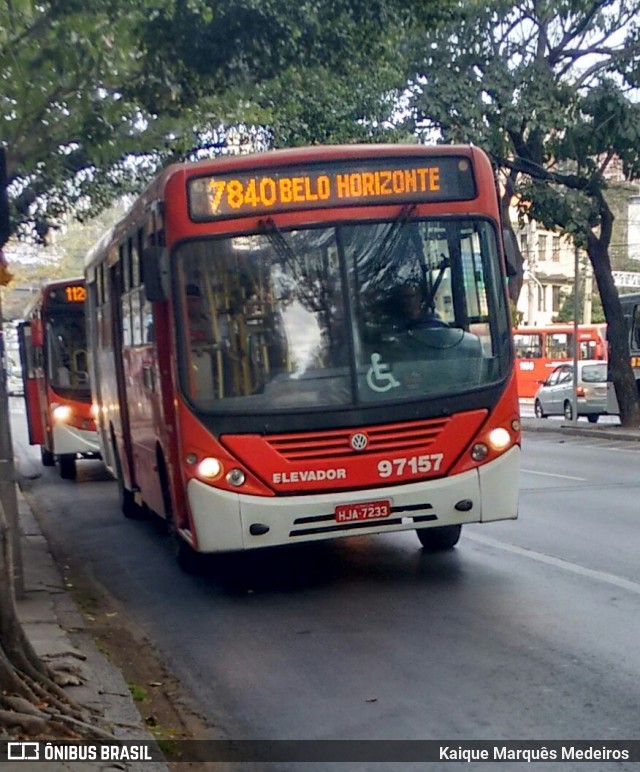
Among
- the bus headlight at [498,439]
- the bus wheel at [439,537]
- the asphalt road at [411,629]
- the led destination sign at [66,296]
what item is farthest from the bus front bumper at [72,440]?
the bus headlight at [498,439]

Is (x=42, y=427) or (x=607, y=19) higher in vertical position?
(x=607, y=19)

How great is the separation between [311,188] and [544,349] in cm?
4471

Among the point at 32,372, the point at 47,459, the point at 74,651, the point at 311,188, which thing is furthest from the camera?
the point at 47,459

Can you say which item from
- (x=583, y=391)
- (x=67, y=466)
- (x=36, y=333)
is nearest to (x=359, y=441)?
(x=67, y=466)

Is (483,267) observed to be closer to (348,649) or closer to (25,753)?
(348,649)

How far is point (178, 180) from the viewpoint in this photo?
365 inches

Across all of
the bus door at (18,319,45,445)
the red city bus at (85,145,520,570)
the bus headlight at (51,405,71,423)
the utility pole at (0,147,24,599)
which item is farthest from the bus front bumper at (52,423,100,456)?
the red city bus at (85,145,520,570)

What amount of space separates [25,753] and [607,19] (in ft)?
78.5

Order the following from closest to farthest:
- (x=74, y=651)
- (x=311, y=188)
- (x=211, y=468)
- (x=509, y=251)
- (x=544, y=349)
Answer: (x=74, y=651) < (x=211, y=468) < (x=311, y=188) < (x=509, y=251) < (x=544, y=349)

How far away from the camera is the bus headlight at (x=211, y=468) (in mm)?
9016

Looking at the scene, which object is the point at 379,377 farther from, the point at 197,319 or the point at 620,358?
the point at 620,358

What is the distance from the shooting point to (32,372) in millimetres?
23641

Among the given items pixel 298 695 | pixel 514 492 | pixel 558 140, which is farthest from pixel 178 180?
pixel 558 140

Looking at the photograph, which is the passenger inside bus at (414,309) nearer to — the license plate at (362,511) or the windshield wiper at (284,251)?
the windshield wiper at (284,251)
